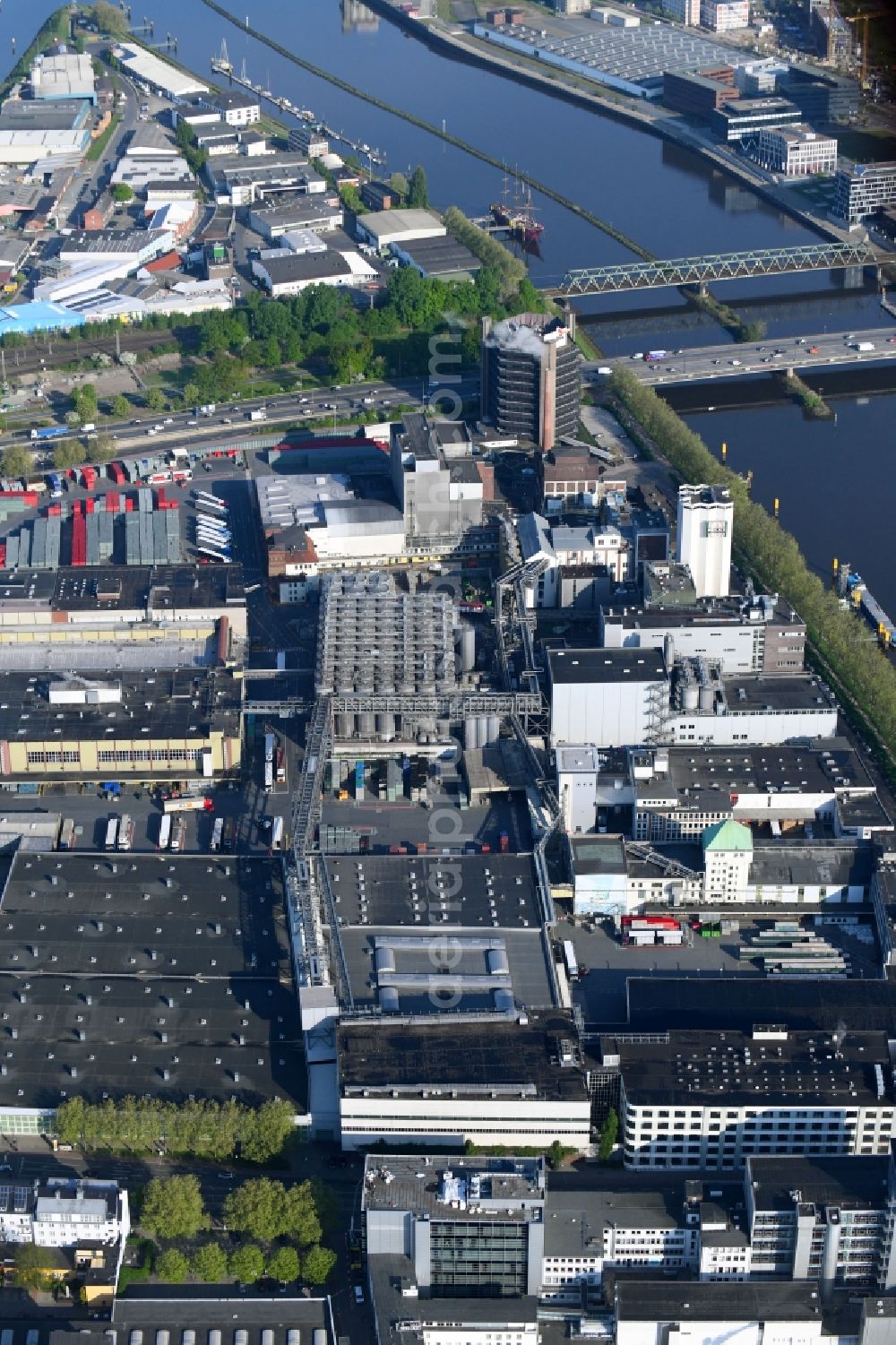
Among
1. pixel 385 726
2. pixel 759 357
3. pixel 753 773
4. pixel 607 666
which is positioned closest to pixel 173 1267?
pixel 385 726

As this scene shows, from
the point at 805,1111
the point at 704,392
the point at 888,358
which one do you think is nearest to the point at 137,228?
the point at 704,392

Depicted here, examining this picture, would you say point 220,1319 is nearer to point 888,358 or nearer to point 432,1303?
point 432,1303

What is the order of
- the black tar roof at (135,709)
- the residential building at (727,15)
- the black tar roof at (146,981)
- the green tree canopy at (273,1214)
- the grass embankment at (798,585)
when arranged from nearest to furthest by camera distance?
the green tree canopy at (273,1214) < the black tar roof at (146,981) < the black tar roof at (135,709) < the grass embankment at (798,585) < the residential building at (727,15)

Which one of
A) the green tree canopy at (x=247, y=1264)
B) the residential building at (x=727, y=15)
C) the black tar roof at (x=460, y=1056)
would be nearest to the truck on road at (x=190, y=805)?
the black tar roof at (x=460, y=1056)

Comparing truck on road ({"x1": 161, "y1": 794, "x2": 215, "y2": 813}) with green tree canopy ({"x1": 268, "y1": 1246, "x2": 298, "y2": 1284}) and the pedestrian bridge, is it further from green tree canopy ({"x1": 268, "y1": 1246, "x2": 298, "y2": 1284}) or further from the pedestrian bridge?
the pedestrian bridge

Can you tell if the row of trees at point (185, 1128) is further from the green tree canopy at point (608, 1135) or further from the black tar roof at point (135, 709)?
the black tar roof at point (135, 709)
